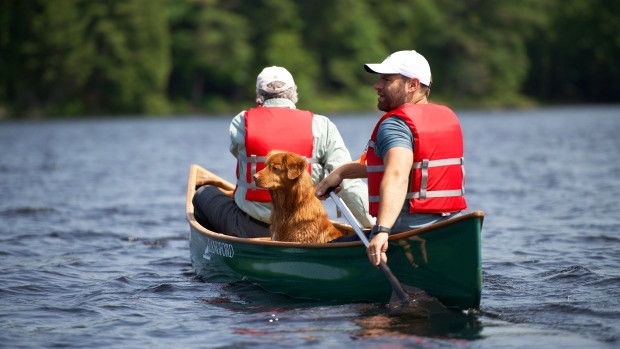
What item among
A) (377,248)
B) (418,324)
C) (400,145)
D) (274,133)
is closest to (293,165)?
(274,133)

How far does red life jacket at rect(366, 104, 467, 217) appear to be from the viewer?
598 centimetres

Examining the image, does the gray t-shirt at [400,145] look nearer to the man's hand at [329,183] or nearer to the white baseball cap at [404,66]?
the white baseball cap at [404,66]

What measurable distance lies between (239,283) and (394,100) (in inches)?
94.5

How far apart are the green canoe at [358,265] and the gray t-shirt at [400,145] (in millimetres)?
193

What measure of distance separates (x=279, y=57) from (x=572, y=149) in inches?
1404

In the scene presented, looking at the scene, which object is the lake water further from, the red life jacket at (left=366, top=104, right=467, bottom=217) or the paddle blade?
the red life jacket at (left=366, top=104, right=467, bottom=217)

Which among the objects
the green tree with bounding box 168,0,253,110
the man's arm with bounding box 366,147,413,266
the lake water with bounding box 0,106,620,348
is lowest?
the lake water with bounding box 0,106,620,348

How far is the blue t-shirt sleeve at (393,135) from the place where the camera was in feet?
19.3

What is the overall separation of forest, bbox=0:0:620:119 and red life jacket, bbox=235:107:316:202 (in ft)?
152

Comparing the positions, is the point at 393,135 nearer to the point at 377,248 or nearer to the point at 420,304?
the point at 377,248

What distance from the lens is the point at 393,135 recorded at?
19.4 feet

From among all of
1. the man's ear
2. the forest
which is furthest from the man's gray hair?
the forest

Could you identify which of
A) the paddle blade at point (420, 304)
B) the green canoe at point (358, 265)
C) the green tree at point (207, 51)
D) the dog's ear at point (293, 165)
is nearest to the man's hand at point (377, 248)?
the green canoe at point (358, 265)

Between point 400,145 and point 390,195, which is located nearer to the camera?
point 390,195
